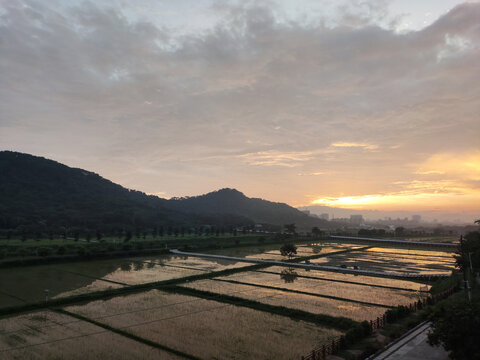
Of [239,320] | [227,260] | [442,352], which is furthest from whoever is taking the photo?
[227,260]

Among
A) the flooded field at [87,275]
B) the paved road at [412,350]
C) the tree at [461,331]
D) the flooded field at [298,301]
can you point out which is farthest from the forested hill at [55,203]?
the tree at [461,331]

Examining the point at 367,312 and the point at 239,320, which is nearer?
the point at 239,320

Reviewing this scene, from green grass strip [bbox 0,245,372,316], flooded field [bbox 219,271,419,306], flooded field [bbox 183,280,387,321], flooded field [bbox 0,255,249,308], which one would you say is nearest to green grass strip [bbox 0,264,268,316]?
green grass strip [bbox 0,245,372,316]

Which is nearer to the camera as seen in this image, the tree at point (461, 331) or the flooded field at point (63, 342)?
the tree at point (461, 331)

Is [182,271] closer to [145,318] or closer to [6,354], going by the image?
[145,318]

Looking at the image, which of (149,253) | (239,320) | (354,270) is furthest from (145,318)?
(149,253)

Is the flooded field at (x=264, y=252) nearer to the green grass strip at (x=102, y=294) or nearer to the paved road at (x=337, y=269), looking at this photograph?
the paved road at (x=337, y=269)
